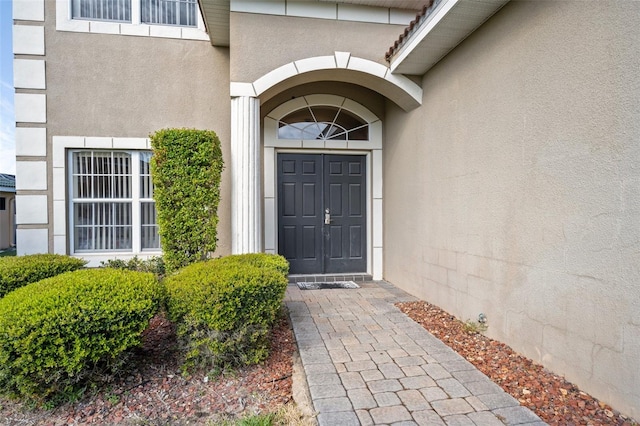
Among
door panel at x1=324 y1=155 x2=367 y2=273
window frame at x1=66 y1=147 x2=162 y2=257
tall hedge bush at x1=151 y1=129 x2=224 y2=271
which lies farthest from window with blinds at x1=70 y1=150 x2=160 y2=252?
door panel at x1=324 y1=155 x2=367 y2=273

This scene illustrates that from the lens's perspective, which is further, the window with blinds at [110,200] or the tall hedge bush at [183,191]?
the window with blinds at [110,200]

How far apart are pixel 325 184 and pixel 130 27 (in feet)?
12.9

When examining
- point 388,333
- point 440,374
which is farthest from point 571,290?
point 388,333

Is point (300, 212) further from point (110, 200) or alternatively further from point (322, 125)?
point (110, 200)

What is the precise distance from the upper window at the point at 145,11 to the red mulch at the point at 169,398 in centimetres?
501

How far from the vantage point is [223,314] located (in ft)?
8.71

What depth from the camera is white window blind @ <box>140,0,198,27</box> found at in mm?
5404

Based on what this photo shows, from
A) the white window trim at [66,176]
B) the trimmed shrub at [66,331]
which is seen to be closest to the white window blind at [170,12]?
the white window trim at [66,176]

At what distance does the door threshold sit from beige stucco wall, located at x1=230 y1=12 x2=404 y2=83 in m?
3.22

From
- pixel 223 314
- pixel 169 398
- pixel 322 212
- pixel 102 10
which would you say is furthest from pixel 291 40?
pixel 169 398

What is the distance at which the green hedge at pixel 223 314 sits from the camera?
2643 mm

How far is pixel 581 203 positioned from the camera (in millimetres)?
2463

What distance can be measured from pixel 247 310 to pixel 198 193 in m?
2.00

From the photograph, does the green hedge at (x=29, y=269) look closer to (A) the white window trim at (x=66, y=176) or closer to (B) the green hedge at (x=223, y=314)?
(A) the white window trim at (x=66, y=176)
